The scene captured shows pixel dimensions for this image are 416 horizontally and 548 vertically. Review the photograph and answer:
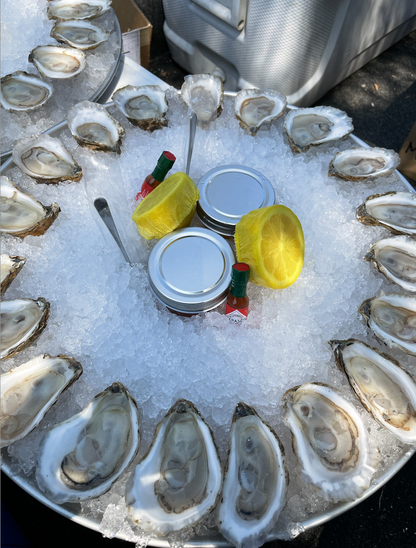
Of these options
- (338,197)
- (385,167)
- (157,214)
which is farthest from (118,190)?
(385,167)

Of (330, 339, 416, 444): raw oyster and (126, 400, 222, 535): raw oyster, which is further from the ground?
(330, 339, 416, 444): raw oyster

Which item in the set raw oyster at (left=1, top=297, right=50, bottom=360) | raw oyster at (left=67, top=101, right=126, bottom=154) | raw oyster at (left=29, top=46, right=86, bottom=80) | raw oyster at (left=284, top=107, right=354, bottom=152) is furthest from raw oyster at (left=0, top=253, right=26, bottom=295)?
raw oyster at (left=284, top=107, right=354, bottom=152)

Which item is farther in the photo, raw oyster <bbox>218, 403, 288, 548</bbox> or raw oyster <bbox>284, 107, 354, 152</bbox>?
raw oyster <bbox>284, 107, 354, 152</bbox>

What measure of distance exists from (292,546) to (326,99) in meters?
2.64

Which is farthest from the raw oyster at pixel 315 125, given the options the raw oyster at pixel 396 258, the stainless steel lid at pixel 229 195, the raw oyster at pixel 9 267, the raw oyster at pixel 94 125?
the raw oyster at pixel 9 267

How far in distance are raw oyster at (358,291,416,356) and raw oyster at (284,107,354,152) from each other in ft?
1.96

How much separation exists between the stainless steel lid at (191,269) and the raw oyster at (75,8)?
4.07ft

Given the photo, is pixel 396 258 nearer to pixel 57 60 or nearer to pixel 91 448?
pixel 91 448

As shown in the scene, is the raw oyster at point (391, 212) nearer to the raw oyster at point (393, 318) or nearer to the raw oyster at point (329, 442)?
the raw oyster at point (393, 318)

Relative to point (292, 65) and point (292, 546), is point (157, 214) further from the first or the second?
point (292, 65)

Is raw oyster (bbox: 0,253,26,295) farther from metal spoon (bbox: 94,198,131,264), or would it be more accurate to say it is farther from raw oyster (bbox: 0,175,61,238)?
metal spoon (bbox: 94,198,131,264)

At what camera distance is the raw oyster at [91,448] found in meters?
0.89

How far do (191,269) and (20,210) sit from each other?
1.92 feet

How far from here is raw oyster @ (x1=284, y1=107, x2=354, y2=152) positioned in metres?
1.40
